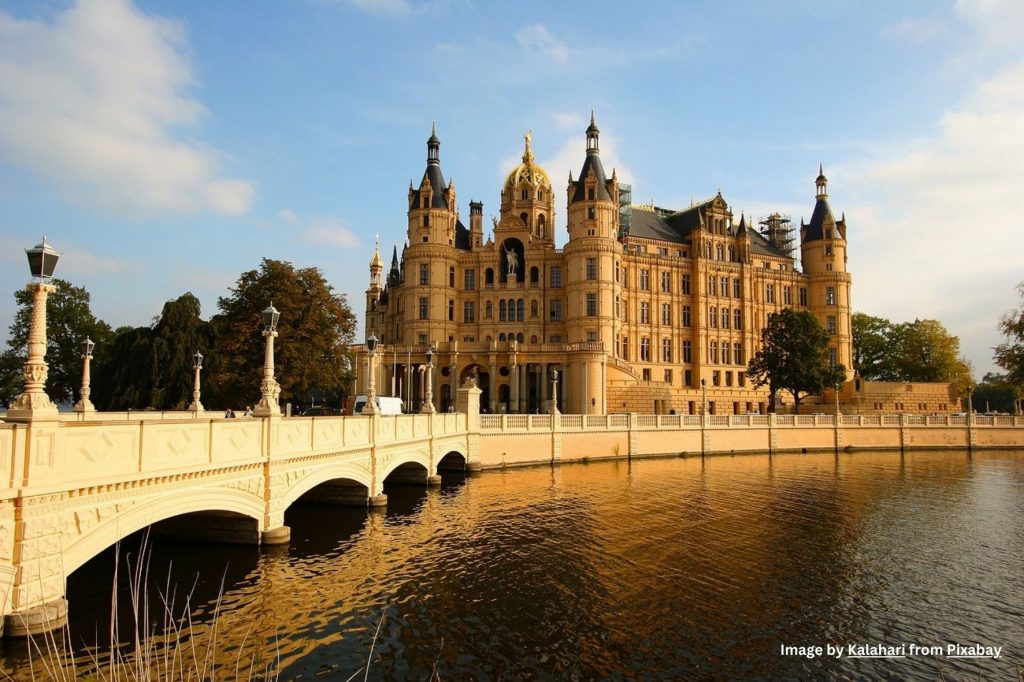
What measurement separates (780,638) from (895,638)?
2.49m

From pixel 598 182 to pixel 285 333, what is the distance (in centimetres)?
3863

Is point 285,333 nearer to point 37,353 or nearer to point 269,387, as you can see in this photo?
point 269,387

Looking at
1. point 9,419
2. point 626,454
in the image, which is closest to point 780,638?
point 9,419

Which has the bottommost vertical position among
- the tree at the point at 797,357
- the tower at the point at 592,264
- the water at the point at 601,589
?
the water at the point at 601,589

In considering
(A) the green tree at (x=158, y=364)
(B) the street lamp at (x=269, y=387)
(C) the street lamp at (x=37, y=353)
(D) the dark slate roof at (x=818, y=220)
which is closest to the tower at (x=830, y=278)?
(D) the dark slate roof at (x=818, y=220)

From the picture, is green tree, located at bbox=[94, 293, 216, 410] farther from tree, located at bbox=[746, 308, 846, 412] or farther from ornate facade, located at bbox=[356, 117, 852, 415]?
tree, located at bbox=[746, 308, 846, 412]

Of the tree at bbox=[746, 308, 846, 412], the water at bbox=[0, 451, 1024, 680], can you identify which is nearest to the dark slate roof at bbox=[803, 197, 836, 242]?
the tree at bbox=[746, 308, 846, 412]

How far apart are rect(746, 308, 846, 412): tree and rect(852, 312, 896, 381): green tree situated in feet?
90.5

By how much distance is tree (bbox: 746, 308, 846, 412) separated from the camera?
204 ft

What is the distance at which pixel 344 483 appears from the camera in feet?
78.9

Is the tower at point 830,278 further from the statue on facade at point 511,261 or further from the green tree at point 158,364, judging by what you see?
the green tree at point 158,364

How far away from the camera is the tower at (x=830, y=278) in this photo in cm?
8038

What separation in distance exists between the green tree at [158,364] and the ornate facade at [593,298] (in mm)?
14982

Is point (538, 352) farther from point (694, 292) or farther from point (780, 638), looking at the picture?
point (780, 638)
